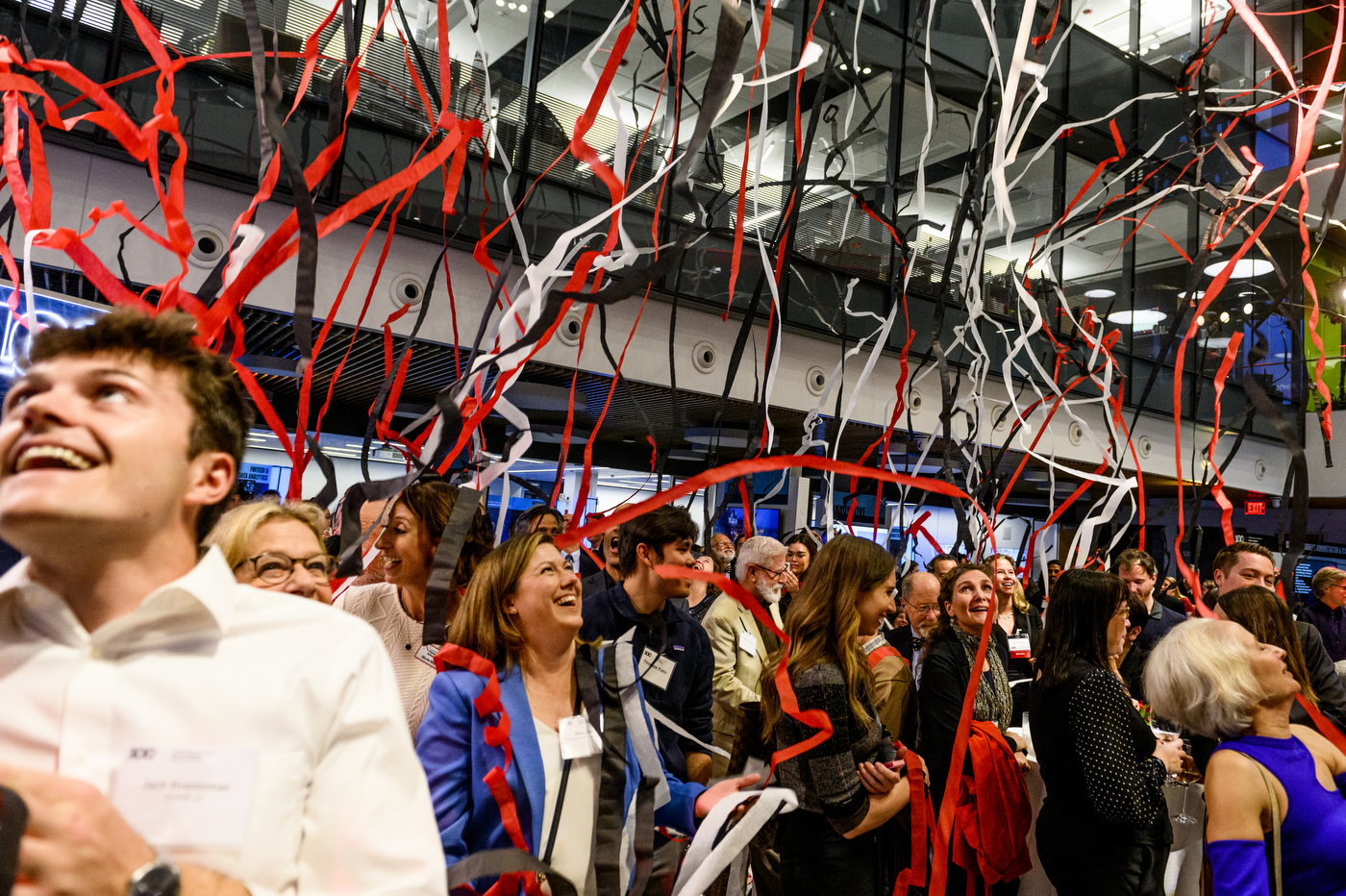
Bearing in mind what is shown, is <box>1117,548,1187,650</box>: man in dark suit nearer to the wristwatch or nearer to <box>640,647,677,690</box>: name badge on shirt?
<box>640,647,677,690</box>: name badge on shirt

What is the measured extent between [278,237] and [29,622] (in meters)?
0.58

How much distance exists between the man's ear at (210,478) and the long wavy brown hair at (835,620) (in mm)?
1427

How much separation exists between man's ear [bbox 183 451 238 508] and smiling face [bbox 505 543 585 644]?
831 mm

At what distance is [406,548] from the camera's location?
2.19 meters

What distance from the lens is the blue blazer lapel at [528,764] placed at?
1.43 metres

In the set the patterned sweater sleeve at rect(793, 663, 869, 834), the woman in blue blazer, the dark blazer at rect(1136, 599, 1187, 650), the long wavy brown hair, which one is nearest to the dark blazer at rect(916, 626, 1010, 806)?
the long wavy brown hair

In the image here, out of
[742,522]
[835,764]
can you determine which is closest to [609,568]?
[835,764]

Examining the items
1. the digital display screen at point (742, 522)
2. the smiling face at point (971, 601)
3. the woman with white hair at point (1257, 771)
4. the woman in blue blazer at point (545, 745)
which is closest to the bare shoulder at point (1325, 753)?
the woman with white hair at point (1257, 771)

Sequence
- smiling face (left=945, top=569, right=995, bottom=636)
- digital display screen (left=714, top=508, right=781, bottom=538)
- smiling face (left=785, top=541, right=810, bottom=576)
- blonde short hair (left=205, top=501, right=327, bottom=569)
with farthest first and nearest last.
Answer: digital display screen (left=714, top=508, right=781, bottom=538) < smiling face (left=785, top=541, right=810, bottom=576) < smiling face (left=945, top=569, right=995, bottom=636) < blonde short hair (left=205, top=501, right=327, bottom=569)

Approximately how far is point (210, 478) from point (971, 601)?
246 centimetres

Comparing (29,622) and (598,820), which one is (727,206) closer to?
(598,820)

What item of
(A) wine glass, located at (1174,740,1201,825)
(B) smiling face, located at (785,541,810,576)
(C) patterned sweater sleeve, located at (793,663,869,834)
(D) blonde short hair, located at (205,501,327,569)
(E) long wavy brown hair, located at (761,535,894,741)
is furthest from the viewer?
(B) smiling face, located at (785,541,810,576)

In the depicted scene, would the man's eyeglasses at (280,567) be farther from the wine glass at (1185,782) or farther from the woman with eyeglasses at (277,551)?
the wine glass at (1185,782)

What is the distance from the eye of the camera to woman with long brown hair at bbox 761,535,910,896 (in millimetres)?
1956
